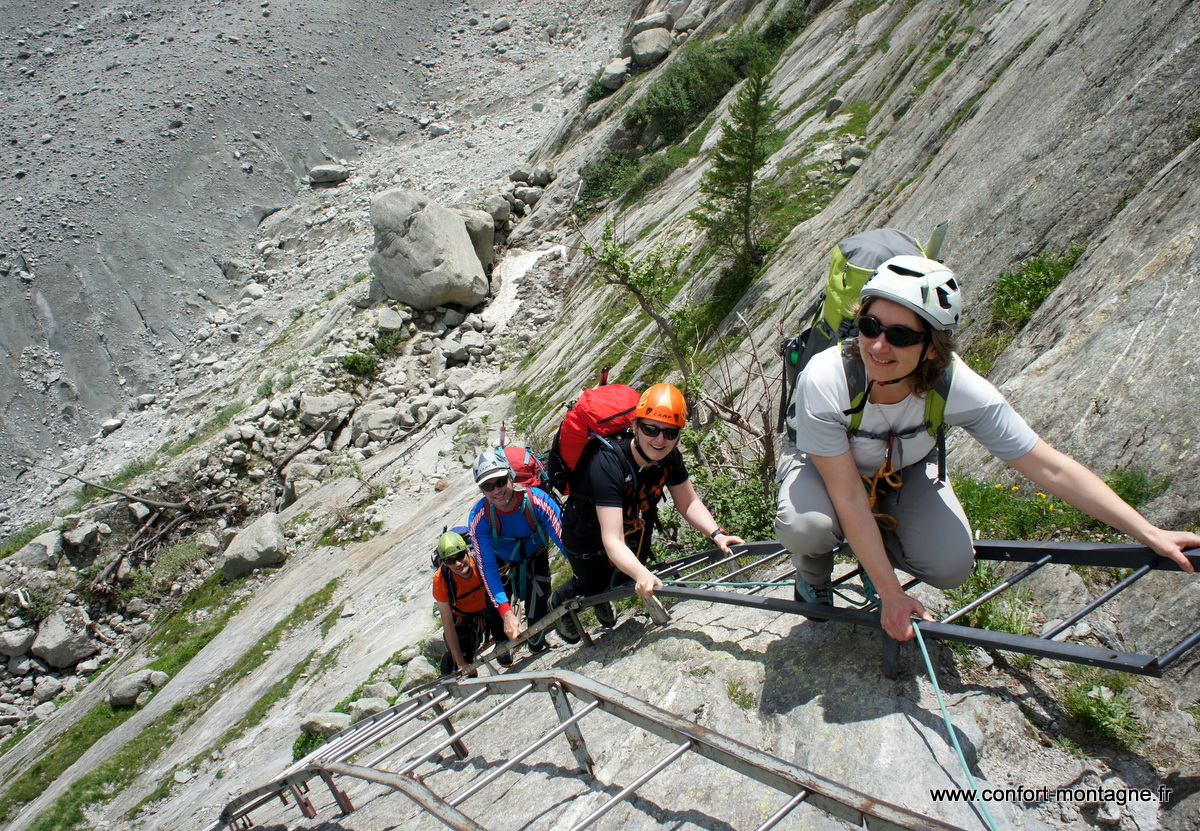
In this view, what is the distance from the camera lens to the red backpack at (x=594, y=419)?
4.81 m

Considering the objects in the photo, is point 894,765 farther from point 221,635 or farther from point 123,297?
point 123,297

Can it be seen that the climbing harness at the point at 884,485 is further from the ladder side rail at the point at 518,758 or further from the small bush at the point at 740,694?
the ladder side rail at the point at 518,758

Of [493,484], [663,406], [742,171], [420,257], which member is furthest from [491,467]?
[420,257]

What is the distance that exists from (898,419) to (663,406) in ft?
5.51

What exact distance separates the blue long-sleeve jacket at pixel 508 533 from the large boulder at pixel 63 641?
16477mm

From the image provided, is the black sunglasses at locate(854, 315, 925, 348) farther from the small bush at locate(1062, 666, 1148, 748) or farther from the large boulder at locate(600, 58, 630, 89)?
the large boulder at locate(600, 58, 630, 89)

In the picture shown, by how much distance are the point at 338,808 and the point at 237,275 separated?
1453 inches

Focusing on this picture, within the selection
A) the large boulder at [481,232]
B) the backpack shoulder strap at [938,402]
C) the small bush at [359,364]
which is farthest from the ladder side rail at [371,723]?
the large boulder at [481,232]

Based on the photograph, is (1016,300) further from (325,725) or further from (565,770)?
(325,725)

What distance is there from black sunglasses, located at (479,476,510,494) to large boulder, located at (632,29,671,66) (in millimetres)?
34278

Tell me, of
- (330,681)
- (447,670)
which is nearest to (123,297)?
(330,681)

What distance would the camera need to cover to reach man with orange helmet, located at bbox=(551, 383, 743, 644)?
441 cm

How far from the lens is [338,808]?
4.68m

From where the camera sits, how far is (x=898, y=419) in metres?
3.01
